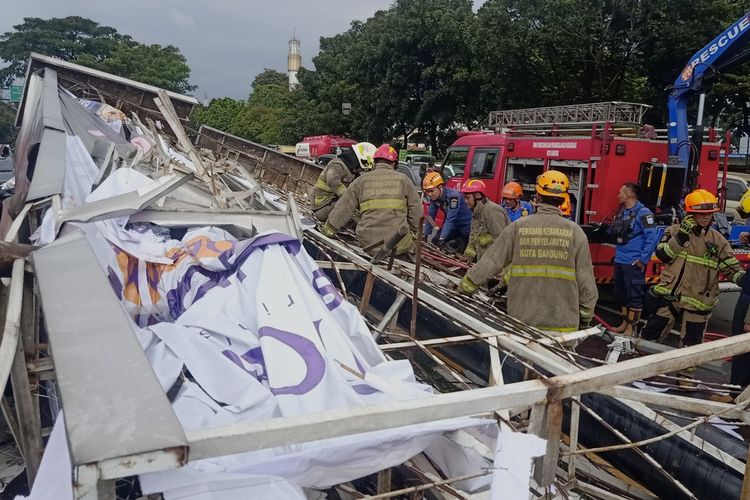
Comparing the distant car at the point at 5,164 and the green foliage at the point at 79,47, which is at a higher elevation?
the green foliage at the point at 79,47

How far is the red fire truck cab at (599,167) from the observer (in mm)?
6996

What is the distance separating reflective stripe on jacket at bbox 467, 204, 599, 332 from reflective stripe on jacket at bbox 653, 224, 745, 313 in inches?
82.0

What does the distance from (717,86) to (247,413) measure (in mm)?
17646

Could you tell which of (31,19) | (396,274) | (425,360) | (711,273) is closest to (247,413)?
(425,360)

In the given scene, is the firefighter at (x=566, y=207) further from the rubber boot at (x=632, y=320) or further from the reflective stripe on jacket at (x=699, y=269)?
the rubber boot at (x=632, y=320)

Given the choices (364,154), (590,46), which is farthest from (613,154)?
(590,46)

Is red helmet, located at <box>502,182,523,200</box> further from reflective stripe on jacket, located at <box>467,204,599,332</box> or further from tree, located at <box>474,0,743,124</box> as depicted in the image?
tree, located at <box>474,0,743,124</box>

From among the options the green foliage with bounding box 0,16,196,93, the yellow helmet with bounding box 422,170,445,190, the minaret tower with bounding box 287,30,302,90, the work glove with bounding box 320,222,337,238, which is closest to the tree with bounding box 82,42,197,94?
the green foliage with bounding box 0,16,196,93

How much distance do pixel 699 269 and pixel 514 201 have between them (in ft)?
7.93

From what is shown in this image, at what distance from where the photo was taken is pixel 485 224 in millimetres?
5941

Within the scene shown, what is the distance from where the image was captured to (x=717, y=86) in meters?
15.6

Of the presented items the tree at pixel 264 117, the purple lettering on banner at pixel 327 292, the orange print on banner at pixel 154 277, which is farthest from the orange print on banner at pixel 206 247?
the tree at pixel 264 117

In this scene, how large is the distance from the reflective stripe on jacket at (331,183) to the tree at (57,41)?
48424 mm

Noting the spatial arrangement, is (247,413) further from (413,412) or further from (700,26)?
(700,26)
